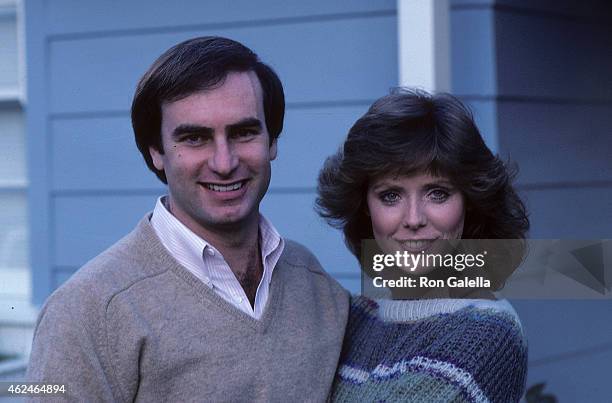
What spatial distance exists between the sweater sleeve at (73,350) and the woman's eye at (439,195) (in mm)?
741

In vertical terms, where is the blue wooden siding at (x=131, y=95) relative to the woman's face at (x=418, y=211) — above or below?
above

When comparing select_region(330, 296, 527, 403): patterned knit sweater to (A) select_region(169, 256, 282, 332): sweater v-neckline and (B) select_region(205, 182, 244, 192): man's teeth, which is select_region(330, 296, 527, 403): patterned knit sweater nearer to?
(A) select_region(169, 256, 282, 332): sweater v-neckline

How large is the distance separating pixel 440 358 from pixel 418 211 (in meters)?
0.31

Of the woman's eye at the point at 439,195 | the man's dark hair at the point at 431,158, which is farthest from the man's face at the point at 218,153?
the woman's eye at the point at 439,195

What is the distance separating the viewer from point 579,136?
3721mm

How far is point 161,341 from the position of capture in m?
1.89

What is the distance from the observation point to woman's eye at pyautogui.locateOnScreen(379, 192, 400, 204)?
7.07 feet

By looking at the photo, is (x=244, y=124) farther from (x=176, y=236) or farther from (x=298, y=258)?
(x=298, y=258)

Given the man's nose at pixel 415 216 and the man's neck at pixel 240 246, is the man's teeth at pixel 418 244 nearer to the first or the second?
the man's nose at pixel 415 216

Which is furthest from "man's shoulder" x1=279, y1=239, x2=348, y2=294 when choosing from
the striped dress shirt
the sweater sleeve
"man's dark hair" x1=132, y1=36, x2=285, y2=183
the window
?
the window

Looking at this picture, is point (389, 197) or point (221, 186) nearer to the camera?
point (221, 186)

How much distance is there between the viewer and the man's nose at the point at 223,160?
2004mm

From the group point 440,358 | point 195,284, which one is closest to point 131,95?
point 195,284

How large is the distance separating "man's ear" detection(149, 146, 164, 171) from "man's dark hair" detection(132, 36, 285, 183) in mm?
11
